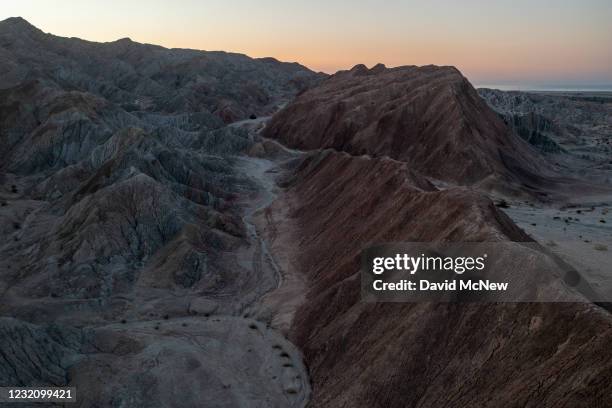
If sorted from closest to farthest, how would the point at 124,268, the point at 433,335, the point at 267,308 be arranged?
the point at 433,335 → the point at 267,308 → the point at 124,268

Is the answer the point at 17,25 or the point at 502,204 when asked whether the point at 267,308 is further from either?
the point at 17,25

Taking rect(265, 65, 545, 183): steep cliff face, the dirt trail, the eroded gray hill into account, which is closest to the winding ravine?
the dirt trail

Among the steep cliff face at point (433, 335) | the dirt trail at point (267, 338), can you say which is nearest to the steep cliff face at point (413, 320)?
the steep cliff face at point (433, 335)

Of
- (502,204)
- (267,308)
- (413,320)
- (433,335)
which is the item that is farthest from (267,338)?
(502,204)

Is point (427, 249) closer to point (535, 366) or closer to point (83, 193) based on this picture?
point (535, 366)

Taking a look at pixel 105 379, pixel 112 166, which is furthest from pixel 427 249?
pixel 112 166

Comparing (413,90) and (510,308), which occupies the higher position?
(413,90)

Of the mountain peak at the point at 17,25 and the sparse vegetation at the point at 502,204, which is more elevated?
the mountain peak at the point at 17,25

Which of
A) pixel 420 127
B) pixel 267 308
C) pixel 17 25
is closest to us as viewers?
pixel 267 308

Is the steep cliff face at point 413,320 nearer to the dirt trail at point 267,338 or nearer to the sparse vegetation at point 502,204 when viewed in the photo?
the dirt trail at point 267,338
